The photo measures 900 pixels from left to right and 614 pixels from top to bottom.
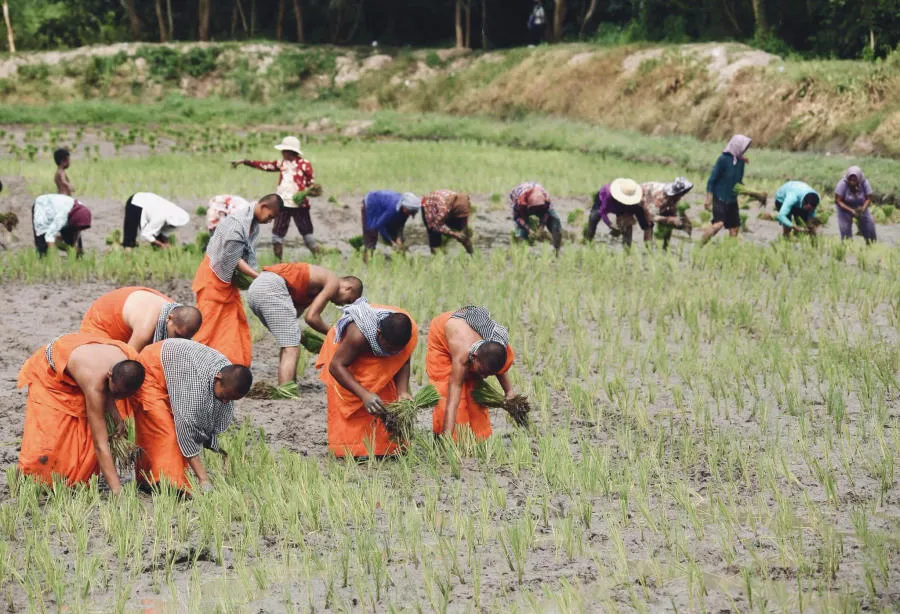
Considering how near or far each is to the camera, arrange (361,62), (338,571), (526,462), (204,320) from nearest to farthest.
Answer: (338,571) < (526,462) < (204,320) < (361,62)

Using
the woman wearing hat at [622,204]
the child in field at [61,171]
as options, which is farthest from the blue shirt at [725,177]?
the child in field at [61,171]

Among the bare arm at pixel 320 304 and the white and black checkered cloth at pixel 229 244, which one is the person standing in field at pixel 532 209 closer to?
the white and black checkered cloth at pixel 229 244

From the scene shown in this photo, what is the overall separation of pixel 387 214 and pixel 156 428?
580 cm

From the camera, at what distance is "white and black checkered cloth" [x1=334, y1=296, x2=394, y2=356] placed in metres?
5.85

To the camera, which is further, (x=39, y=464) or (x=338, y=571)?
(x=39, y=464)

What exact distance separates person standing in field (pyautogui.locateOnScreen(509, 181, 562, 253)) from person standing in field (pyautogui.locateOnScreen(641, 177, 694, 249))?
3.16 ft

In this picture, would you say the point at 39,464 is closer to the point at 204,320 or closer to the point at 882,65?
the point at 204,320

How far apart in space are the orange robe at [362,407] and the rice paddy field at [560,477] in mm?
105

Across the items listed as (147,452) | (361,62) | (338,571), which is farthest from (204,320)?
(361,62)

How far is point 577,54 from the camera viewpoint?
31469 millimetres

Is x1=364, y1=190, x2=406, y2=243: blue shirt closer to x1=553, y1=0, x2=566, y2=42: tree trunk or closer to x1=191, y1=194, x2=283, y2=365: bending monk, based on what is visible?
x1=191, y1=194, x2=283, y2=365: bending monk

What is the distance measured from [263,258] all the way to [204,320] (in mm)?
4328

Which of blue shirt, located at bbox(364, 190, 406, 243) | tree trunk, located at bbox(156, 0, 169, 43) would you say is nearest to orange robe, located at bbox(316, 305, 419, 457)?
blue shirt, located at bbox(364, 190, 406, 243)

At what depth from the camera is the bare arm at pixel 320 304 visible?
6953 mm
